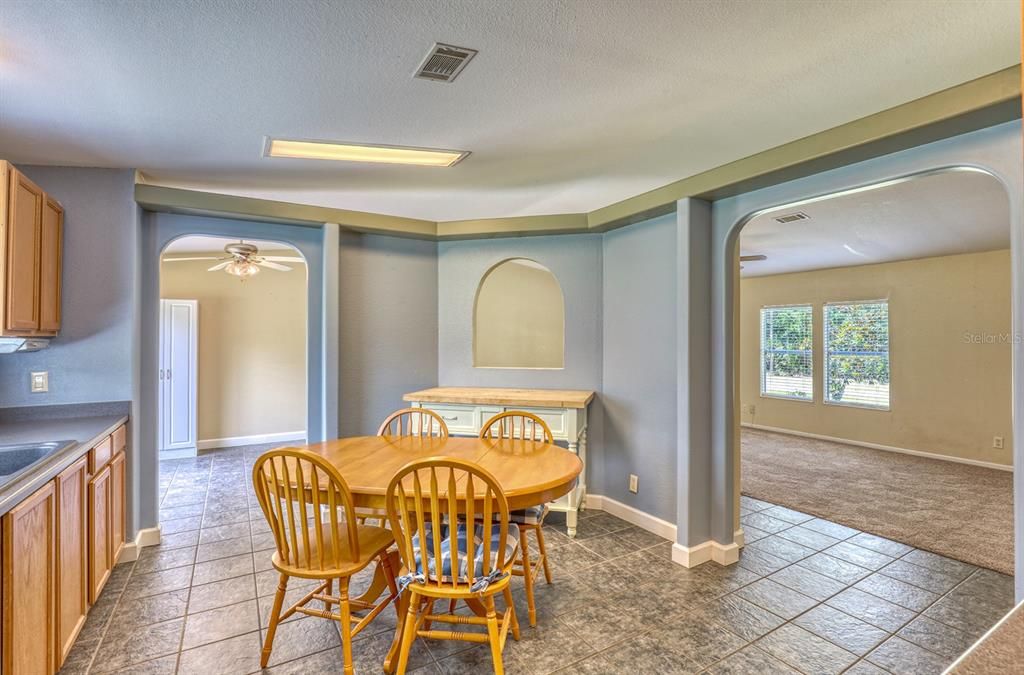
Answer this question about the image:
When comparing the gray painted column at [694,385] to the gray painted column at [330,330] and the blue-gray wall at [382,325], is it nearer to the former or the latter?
the blue-gray wall at [382,325]

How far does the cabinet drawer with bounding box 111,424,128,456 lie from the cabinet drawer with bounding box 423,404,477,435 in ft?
6.15

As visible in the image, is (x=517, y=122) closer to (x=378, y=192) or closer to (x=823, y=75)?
(x=823, y=75)

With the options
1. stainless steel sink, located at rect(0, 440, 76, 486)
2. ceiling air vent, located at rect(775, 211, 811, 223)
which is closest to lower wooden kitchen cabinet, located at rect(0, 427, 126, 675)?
stainless steel sink, located at rect(0, 440, 76, 486)

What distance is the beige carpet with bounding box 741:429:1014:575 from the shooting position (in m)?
3.36

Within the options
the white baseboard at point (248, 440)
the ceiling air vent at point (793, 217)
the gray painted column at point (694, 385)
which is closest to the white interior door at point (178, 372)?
the white baseboard at point (248, 440)

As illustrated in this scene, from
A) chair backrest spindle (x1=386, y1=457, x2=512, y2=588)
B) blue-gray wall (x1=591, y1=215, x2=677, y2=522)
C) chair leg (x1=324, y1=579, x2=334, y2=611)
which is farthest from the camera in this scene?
blue-gray wall (x1=591, y1=215, x2=677, y2=522)

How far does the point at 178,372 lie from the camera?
5.23 meters

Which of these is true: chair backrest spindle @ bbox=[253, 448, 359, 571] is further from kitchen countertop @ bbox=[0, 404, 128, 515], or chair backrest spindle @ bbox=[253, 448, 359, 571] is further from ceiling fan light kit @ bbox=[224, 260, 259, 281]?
ceiling fan light kit @ bbox=[224, 260, 259, 281]

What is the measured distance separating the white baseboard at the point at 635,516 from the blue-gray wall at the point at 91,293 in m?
3.27

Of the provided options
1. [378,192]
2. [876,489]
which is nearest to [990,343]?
[876,489]

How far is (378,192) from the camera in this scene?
3264 mm

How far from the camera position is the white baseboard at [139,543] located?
9.55 feet

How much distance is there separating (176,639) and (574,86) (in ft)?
9.62

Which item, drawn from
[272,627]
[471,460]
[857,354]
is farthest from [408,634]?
[857,354]
